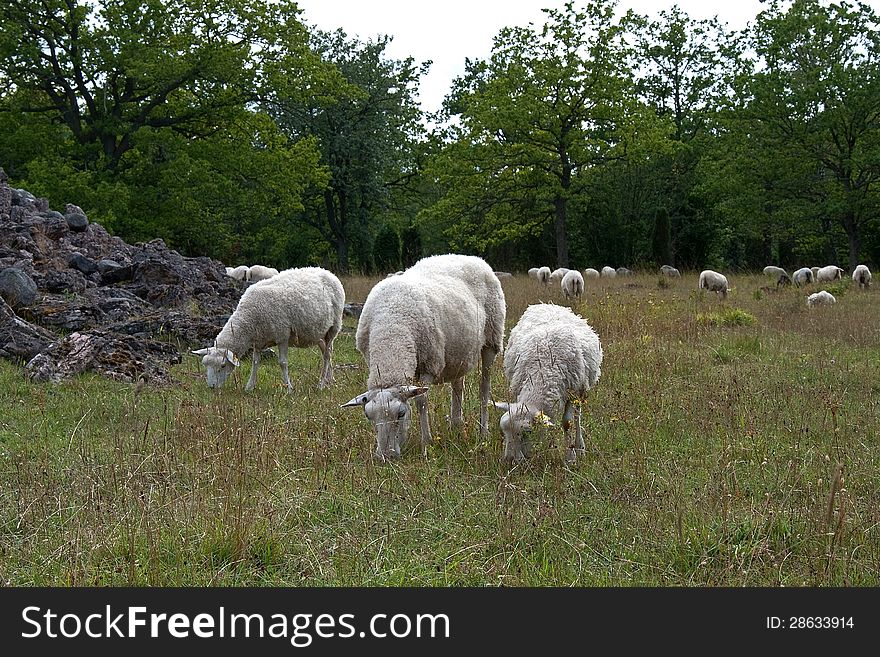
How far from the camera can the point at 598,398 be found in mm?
7395

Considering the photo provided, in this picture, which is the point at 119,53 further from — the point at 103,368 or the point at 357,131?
the point at 103,368

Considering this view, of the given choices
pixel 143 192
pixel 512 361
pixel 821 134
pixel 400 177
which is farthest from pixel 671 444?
pixel 400 177

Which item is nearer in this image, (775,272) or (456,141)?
(775,272)

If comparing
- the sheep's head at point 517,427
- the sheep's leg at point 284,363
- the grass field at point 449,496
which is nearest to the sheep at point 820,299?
the grass field at point 449,496

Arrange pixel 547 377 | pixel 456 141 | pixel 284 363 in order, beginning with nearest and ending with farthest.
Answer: pixel 547 377 → pixel 284 363 → pixel 456 141

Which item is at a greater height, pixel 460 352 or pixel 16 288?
pixel 16 288

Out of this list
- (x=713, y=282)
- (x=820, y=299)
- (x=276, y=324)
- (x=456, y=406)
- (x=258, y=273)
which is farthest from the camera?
(x=713, y=282)

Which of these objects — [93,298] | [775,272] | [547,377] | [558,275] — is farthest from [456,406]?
[775,272]

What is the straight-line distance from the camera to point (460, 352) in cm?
641

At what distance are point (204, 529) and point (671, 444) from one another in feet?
12.0

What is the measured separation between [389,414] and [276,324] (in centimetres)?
452

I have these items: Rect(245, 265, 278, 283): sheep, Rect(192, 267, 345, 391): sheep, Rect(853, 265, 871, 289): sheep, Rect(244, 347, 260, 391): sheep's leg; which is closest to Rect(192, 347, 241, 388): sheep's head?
Rect(192, 267, 345, 391): sheep

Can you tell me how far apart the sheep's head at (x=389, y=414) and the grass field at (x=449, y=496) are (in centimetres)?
19

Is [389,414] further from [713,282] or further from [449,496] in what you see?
[713,282]
